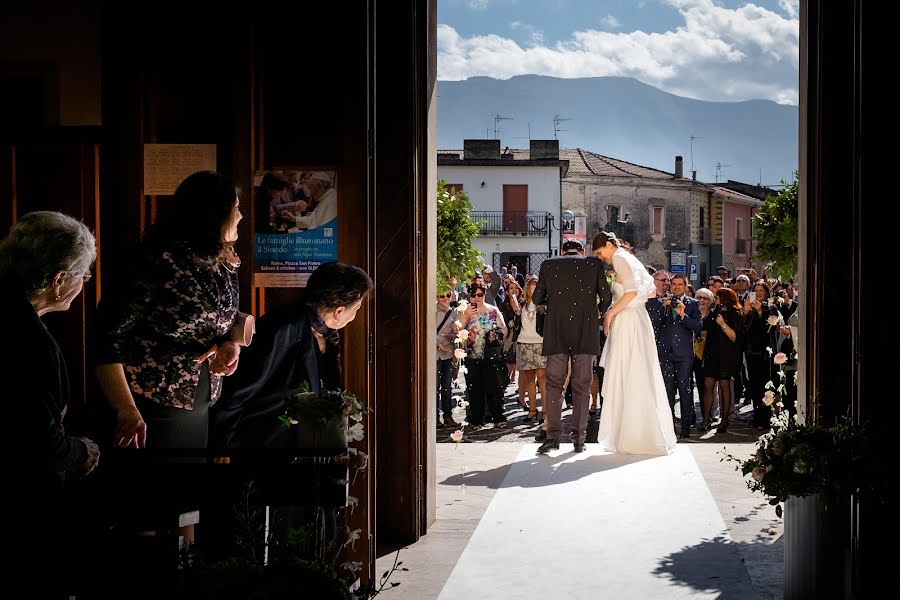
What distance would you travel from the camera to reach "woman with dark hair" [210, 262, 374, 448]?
Result: 482 cm

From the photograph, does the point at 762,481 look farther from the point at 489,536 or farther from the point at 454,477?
the point at 454,477

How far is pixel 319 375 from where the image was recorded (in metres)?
5.16

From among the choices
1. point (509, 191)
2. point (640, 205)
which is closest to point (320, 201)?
point (509, 191)

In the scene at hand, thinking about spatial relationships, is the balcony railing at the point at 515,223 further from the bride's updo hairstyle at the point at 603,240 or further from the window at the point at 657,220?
the bride's updo hairstyle at the point at 603,240

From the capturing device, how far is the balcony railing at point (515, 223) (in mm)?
58719

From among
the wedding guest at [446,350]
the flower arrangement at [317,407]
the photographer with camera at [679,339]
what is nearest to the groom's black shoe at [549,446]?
the photographer with camera at [679,339]

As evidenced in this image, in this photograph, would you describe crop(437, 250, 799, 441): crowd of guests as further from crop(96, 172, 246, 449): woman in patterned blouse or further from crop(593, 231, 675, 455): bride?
crop(96, 172, 246, 449): woman in patterned blouse

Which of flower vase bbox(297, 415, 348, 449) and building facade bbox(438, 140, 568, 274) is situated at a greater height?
building facade bbox(438, 140, 568, 274)

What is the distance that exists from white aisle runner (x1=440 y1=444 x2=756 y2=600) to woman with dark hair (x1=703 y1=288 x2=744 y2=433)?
2575 mm

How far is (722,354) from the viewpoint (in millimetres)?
12672

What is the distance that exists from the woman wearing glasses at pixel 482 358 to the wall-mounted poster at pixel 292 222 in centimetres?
782

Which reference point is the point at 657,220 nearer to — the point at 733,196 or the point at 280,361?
the point at 733,196

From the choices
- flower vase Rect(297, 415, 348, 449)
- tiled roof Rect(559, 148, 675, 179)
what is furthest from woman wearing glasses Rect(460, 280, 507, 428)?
tiled roof Rect(559, 148, 675, 179)

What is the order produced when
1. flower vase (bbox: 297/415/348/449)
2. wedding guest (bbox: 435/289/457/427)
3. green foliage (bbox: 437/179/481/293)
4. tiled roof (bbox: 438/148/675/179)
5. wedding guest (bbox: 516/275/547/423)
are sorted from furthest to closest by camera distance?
tiled roof (bbox: 438/148/675/179), wedding guest (bbox: 516/275/547/423), wedding guest (bbox: 435/289/457/427), green foliage (bbox: 437/179/481/293), flower vase (bbox: 297/415/348/449)
